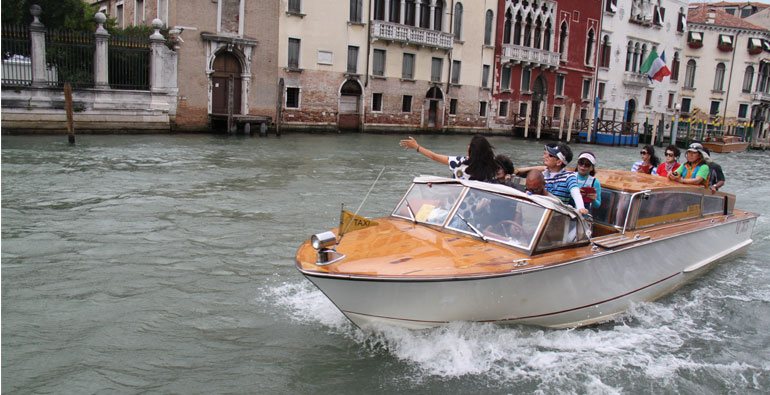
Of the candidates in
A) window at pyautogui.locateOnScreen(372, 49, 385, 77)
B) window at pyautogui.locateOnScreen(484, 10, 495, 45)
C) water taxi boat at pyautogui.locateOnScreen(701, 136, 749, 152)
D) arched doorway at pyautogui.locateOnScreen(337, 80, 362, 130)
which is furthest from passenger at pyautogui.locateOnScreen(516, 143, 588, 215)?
water taxi boat at pyautogui.locateOnScreen(701, 136, 749, 152)

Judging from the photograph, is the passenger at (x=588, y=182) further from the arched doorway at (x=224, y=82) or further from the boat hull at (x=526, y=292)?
the arched doorway at (x=224, y=82)

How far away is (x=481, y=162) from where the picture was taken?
5.31 m

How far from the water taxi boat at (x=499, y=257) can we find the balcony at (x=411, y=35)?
72.8ft

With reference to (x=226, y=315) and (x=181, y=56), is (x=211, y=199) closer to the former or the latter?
(x=226, y=315)

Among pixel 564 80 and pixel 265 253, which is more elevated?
pixel 564 80

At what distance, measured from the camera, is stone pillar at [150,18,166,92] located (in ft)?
65.9

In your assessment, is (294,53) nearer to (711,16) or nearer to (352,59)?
(352,59)

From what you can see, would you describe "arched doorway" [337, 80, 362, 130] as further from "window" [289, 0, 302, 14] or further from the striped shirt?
the striped shirt

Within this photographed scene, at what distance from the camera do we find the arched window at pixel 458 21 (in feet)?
100

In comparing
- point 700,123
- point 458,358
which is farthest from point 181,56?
point 700,123

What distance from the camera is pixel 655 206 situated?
20.1 feet

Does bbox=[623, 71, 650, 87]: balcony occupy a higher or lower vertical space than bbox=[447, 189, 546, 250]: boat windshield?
higher

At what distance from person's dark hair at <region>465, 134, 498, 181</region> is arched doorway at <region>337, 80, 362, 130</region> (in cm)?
2184

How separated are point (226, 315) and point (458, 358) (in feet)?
6.91
